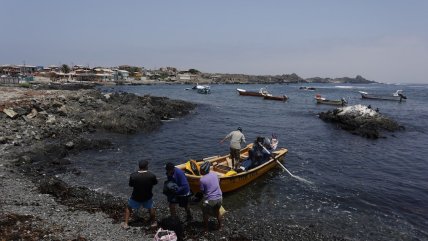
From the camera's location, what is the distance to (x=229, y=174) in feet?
51.5

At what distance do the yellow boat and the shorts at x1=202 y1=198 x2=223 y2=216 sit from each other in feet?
10.7

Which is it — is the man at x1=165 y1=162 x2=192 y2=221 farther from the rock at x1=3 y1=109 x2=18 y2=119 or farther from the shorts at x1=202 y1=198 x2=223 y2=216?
the rock at x1=3 y1=109 x2=18 y2=119

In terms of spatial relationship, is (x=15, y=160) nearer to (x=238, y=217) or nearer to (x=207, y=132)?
(x=238, y=217)

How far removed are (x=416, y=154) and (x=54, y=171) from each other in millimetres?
25638

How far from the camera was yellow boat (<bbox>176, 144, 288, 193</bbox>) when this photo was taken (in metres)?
14.1

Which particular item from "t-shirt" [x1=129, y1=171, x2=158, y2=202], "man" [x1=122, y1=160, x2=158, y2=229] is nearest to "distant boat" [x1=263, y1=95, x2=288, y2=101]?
"man" [x1=122, y1=160, x2=158, y2=229]

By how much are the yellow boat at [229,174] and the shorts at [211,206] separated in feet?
A: 10.7

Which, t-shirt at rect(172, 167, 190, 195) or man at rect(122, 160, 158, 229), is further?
t-shirt at rect(172, 167, 190, 195)

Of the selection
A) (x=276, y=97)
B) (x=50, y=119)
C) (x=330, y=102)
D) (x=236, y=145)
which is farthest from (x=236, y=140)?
(x=276, y=97)

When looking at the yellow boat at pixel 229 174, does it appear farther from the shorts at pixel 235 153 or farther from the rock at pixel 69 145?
the rock at pixel 69 145

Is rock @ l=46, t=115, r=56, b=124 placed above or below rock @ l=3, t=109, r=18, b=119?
below

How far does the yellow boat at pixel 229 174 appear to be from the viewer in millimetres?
14117

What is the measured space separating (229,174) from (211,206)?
5.38 metres

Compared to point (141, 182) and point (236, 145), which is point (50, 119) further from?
point (141, 182)
